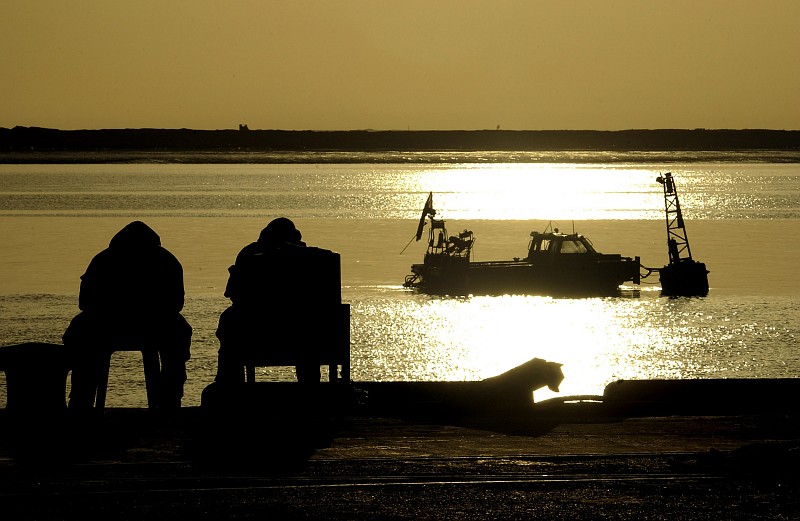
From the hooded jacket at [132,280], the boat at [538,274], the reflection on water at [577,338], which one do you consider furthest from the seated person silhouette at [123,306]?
the boat at [538,274]

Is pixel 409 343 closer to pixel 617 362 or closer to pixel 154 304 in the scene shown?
pixel 617 362

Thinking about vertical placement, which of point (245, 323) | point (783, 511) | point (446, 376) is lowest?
point (446, 376)

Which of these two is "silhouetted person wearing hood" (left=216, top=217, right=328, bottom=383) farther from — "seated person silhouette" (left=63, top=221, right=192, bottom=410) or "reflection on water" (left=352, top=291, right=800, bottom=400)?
"reflection on water" (left=352, top=291, right=800, bottom=400)

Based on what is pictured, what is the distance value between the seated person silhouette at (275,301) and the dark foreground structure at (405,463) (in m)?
0.39

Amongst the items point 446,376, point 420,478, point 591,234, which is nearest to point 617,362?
point 446,376

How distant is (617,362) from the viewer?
39.3 m

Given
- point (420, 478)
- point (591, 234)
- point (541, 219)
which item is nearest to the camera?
point (420, 478)

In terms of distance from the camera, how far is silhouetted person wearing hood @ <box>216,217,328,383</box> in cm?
1127

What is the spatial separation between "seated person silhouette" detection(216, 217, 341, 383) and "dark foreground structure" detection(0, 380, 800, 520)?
395 millimetres

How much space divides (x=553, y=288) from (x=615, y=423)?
181 feet

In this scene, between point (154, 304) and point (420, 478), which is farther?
point (154, 304)

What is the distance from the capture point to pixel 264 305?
37.1 ft

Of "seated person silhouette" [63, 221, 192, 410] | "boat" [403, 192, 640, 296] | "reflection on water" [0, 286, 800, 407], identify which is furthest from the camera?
"boat" [403, 192, 640, 296]

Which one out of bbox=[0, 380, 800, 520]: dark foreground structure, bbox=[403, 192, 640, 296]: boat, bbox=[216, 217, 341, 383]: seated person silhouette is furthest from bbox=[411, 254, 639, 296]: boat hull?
bbox=[216, 217, 341, 383]: seated person silhouette
